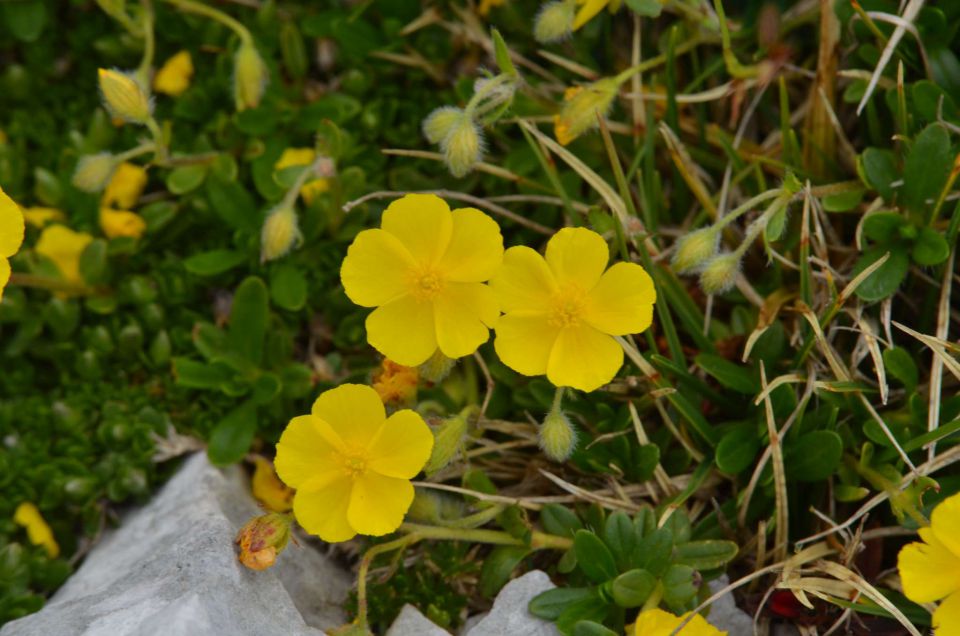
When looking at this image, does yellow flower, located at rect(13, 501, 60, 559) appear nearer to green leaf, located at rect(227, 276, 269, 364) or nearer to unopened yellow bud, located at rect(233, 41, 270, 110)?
green leaf, located at rect(227, 276, 269, 364)

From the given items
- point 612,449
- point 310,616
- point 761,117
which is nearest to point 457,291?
point 612,449

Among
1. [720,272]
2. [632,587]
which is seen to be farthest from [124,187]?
[632,587]

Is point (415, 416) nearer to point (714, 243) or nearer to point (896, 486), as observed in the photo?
point (714, 243)

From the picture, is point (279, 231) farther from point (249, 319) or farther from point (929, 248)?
point (929, 248)

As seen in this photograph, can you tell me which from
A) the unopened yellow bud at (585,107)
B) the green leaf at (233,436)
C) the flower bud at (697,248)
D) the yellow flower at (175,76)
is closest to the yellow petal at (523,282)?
the flower bud at (697,248)

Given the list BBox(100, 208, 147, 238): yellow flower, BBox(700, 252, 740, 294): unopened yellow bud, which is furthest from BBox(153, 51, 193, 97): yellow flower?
BBox(700, 252, 740, 294): unopened yellow bud

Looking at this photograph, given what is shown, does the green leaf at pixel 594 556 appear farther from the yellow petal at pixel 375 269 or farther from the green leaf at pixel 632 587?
the yellow petal at pixel 375 269
